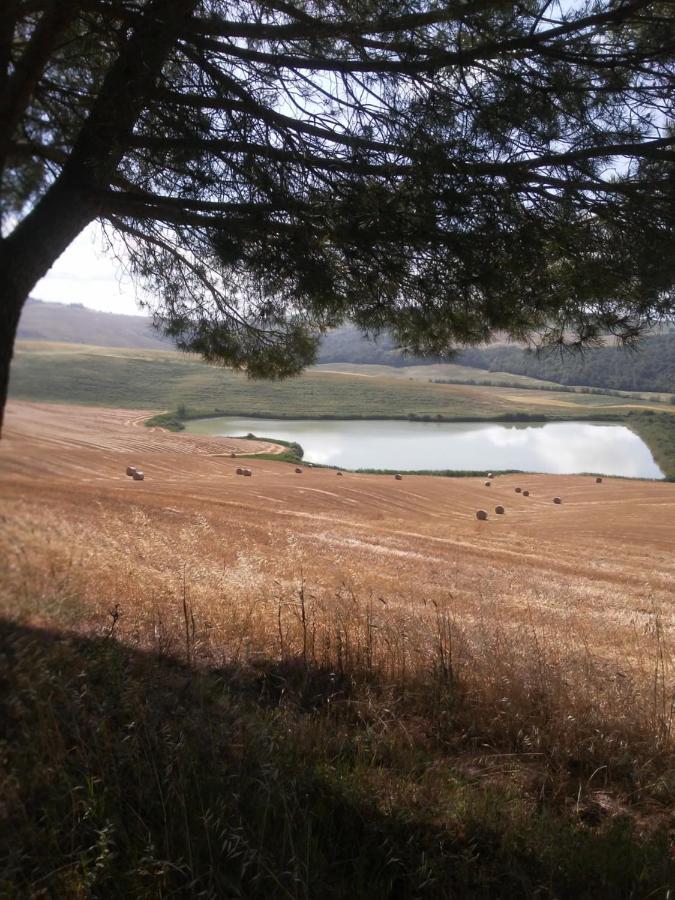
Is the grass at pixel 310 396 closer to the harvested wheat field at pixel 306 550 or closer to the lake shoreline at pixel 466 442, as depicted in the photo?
the lake shoreline at pixel 466 442

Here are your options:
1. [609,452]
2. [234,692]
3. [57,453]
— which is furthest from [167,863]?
[609,452]

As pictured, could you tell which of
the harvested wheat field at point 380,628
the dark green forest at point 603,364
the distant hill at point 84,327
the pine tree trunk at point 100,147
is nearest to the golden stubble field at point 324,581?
the harvested wheat field at point 380,628

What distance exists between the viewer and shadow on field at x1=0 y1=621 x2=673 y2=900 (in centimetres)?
215

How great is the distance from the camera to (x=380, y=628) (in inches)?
157

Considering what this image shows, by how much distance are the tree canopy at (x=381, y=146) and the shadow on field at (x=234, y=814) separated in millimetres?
2489

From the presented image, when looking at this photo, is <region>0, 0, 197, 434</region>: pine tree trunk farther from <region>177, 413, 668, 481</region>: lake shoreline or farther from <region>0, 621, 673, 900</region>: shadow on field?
<region>177, 413, 668, 481</region>: lake shoreline

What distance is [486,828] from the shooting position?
8.19 feet

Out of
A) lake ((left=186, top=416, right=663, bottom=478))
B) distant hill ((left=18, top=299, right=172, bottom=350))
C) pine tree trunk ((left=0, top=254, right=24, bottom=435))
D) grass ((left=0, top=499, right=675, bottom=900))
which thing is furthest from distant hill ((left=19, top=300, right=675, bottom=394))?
grass ((left=0, top=499, right=675, bottom=900))

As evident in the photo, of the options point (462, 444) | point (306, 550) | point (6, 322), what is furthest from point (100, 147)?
point (462, 444)

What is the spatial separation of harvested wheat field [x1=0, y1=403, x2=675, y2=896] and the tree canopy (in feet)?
5.46

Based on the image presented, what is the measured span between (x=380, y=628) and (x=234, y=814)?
1.77 metres

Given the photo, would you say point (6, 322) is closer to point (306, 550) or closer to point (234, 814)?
point (234, 814)

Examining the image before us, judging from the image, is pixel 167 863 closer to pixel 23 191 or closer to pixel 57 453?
pixel 57 453

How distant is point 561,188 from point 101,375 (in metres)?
5.63
